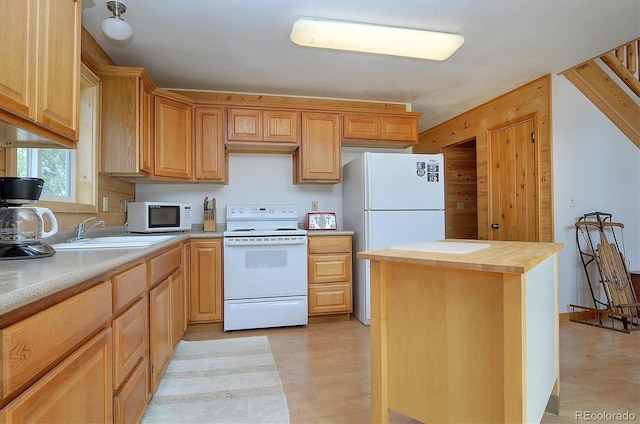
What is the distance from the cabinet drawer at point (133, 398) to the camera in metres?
1.26

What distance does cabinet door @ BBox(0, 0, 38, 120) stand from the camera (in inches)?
43.4

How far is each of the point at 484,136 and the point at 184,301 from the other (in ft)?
Answer: 12.3

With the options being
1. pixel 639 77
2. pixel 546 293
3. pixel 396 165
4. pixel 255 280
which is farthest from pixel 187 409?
pixel 639 77

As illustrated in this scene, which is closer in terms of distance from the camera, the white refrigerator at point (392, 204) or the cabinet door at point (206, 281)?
the cabinet door at point (206, 281)

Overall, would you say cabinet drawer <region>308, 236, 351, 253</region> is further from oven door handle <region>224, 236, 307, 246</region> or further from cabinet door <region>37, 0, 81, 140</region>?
cabinet door <region>37, 0, 81, 140</region>

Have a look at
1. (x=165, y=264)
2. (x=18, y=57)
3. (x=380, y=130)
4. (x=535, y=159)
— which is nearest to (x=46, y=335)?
(x=18, y=57)

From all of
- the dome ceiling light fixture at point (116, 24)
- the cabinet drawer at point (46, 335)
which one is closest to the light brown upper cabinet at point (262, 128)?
the dome ceiling light fixture at point (116, 24)

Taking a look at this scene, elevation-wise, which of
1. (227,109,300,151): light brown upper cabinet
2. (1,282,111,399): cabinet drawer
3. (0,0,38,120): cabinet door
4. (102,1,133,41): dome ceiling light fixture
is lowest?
(1,282,111,399): cabinet drawer

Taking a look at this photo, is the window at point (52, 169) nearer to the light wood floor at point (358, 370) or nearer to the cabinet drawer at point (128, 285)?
the cabinet drawer at point (128, 285)

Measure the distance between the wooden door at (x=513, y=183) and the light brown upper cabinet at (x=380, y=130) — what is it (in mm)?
1003

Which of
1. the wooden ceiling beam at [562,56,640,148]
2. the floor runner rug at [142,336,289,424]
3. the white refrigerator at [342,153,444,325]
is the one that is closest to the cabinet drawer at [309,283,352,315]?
the white refrigerator at [342,153,444,325]

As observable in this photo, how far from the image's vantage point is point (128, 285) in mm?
1389

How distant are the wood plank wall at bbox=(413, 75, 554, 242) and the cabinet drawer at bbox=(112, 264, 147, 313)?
3392 millimetres

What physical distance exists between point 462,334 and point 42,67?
6.36ft
